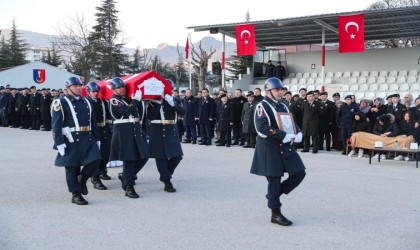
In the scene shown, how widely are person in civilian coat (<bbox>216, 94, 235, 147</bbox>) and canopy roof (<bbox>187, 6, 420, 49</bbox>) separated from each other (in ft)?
20.1

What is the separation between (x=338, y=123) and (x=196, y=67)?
2693cm

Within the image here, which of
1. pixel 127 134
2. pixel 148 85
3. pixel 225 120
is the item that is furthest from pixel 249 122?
pixel 127 134

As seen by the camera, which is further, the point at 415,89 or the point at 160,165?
the point at 415,89

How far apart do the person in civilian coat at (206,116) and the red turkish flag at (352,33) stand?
5.78 m

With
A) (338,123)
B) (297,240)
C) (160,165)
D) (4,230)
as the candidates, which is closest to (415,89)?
(338,123)

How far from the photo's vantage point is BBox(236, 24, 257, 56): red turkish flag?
66.5 feet

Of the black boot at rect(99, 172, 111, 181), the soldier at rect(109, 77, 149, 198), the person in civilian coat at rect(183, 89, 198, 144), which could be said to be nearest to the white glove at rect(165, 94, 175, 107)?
the soldier at rect(109, 77, 149, 198)

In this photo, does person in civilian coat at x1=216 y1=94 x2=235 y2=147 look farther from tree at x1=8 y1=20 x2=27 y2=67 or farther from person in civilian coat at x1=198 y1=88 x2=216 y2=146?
tree at x1=8 y1=20 x2=27 y2=67

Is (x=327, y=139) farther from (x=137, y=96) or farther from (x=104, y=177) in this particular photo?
(x=137, y=96)

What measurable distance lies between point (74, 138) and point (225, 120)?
8757mm

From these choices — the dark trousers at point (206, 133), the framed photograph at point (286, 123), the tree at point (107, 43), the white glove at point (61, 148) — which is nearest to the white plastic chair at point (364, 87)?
the dark trousers at point (206, 133)

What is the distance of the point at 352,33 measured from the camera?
17.7m

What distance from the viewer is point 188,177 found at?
9320 mm

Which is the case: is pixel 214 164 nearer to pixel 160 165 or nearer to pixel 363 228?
pixel 160 165
